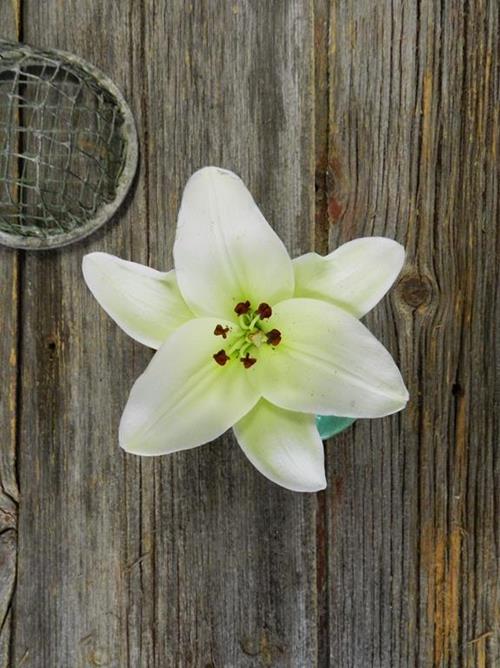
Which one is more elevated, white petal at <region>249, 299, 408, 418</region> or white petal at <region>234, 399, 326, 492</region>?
white petal at <region>249, 299, 408, 418</region>

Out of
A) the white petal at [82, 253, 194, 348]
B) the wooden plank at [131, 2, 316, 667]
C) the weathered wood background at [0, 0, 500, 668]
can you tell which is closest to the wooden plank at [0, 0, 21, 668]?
the weathered wood background at [0, 0, 500, 668]

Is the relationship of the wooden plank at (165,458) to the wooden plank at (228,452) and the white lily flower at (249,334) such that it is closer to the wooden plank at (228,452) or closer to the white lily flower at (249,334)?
the wooden plank at (228,452)

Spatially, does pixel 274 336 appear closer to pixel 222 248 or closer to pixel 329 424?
pixel 222 248

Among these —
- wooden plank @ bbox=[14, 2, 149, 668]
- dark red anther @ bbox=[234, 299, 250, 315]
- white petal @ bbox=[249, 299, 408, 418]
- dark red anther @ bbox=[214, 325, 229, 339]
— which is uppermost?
dark red anther @ bbox=[234, 299, 250, 315]

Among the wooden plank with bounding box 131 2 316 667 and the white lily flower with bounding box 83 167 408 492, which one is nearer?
the white lily flower with bounding box 83 167 408 492

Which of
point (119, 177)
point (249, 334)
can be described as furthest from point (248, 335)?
point (119, 177)

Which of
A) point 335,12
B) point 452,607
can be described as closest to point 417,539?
point 452,607

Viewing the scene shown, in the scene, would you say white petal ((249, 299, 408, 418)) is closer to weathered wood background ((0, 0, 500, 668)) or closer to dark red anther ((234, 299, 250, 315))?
dark red anther ((234, 299, 250, 315))
